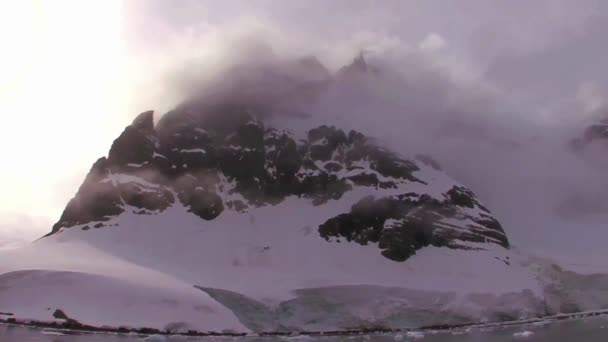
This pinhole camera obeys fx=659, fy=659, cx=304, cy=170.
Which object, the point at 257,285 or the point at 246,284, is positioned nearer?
the point at 257,285

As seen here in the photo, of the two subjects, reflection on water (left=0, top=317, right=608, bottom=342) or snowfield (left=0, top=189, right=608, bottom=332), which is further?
snowfield (left=0, top=189, right=608, bottom=332)

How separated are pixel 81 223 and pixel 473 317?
4604 inches

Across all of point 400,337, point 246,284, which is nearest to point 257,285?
point 246,284

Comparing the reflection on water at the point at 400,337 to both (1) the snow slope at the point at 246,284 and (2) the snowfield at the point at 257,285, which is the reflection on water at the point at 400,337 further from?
(1) the snow slope at the point at 246,284

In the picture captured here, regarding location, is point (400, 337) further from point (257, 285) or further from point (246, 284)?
point (246, 284)

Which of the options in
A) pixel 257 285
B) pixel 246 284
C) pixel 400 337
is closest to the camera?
pixel 400 337

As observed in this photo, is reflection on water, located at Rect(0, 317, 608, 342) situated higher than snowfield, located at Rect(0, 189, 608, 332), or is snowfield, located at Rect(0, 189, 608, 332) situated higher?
snowfield, located at Rect(0, 189, 608, 332)

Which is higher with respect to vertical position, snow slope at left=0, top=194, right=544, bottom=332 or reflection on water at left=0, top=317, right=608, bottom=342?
snow slope at left=0, top=194, right=544, bottom=332

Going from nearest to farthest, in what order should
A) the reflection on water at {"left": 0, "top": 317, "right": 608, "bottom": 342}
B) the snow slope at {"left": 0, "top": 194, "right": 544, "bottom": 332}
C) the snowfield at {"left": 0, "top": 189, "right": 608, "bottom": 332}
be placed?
the reflection on water at {"left": 0, "top": 317, "right": 608, "bottom": 342}
the snow slope at {"left": 0, "top": 194, "right": 544, "bottom": 332}
the snowfield at {"left": 0, "top": 189, "right": 608, "bottom": 332}

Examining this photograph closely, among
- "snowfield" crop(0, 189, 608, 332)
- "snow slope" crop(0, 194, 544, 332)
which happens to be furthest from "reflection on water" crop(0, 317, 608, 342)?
"snow slope" crop(0, 194, 544, 332)

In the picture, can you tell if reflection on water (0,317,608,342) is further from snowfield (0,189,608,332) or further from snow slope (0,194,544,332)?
snow slope (0,194,544,332)

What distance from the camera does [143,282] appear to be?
145250 millimetres

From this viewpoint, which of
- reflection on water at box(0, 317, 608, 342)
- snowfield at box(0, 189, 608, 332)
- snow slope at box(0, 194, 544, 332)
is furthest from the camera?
snowfield at box(0, 189, 608, 332)

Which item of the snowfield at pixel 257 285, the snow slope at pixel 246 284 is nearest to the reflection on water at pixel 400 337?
the snowfield at pixel 257 285
